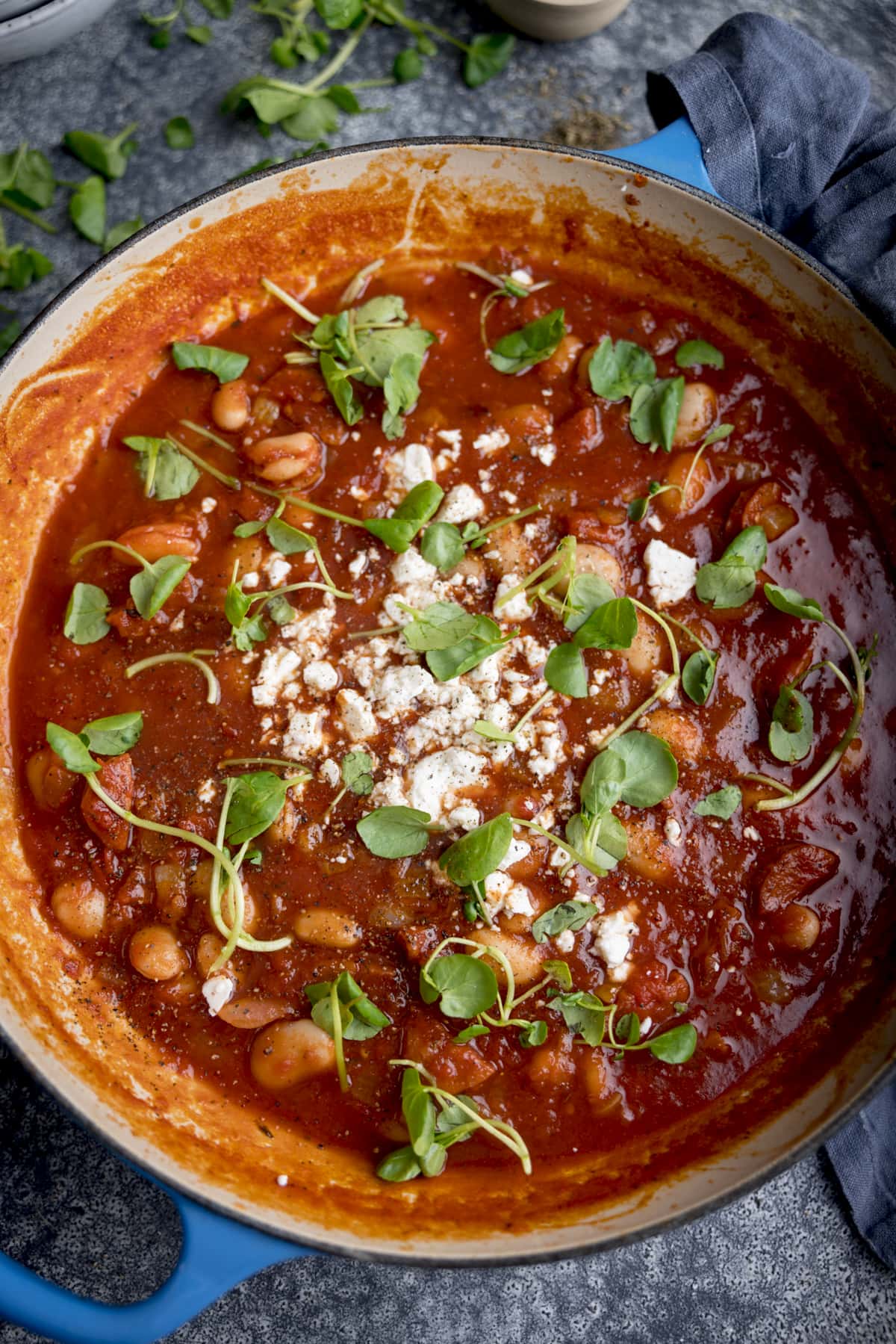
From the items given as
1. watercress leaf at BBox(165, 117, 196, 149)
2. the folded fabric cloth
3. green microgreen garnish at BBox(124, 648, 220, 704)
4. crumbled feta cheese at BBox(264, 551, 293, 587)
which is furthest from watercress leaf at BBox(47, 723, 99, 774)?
the folded fabric cloth

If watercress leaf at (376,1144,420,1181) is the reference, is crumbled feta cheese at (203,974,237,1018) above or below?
above

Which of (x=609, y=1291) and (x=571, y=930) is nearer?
(x=571, y=930)

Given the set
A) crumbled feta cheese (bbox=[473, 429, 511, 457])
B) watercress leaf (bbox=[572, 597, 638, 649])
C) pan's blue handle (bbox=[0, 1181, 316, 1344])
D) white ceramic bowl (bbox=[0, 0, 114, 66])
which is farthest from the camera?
white ceramic bowl (bbox=[0, 0, 114, 66])

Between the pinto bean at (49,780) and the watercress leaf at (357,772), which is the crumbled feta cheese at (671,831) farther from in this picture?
the pinto bean at (49,780)

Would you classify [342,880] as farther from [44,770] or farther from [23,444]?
[23,444]

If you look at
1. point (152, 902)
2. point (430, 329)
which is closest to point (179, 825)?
point (152, 902)

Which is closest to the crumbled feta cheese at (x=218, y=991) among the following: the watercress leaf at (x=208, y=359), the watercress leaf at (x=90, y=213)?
the watercress leaf at (x=208, y=359)

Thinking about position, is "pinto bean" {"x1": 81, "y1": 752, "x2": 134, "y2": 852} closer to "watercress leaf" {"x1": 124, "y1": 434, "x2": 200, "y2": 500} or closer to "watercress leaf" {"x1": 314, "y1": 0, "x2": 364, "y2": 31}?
"watercress leaf" {"x1": 124, "y1": 434, "x2": 200, "y2": 500}
